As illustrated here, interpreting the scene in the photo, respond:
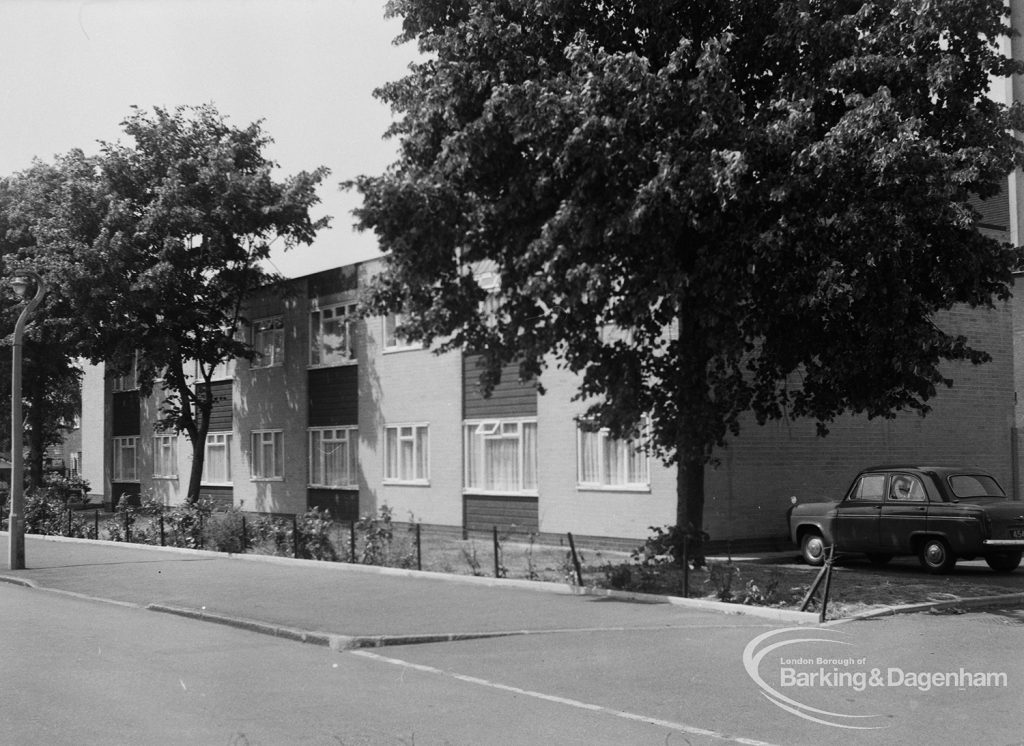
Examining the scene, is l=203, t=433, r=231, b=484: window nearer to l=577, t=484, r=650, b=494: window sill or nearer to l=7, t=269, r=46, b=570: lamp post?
l=7, t=269, r=46, b=570: lamp post

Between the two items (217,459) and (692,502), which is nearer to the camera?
(692,502)

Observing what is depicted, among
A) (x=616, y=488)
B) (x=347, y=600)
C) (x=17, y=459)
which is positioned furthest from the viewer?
(x=616, y=488)

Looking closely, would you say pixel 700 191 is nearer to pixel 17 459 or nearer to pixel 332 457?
pixel 17 459

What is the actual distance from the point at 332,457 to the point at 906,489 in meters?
17.1

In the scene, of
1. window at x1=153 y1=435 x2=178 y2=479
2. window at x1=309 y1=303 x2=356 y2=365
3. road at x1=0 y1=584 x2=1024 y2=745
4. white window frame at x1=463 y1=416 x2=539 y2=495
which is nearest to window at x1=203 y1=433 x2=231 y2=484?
window at x1=153 y1=435 x2=178 y2=479

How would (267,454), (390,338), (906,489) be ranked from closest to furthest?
(906,489) → (390,338) → (267,454)

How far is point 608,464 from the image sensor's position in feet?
72.4

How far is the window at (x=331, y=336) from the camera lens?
29.9 metres

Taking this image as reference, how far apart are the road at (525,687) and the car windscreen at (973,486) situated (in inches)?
184

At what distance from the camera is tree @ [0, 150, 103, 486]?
1182 inches

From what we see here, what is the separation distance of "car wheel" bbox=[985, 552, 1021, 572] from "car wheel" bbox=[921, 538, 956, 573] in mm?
599

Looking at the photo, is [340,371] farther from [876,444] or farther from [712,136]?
[712,136]

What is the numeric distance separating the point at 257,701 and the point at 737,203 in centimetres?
868

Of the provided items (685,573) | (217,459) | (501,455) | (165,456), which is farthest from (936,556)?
(165,456)
